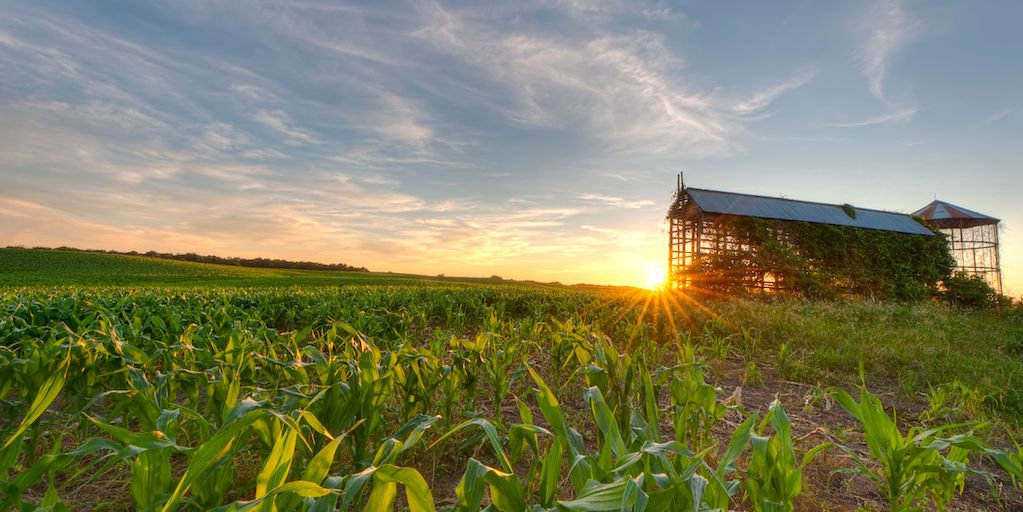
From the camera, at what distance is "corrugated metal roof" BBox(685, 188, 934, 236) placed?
22.1 m

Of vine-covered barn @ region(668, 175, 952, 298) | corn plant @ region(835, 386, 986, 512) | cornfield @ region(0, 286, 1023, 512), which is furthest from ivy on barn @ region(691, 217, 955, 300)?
corn plant @ region(835, 386, 986, 512)

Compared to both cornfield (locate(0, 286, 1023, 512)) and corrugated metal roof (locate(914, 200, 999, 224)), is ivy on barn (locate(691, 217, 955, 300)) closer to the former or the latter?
corrugated metal roof (locate(914, 200, 999, 224))

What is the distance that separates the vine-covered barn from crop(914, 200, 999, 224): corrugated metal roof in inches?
248

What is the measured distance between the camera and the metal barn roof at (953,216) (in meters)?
29.7

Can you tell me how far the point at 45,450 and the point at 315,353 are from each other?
182 centimetres

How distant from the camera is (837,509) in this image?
2.58m

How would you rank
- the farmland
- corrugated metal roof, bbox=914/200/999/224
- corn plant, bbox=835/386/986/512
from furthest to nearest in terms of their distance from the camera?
corrugated metal roof, bbox=914/200/999/224 < corn plant, bbox=835/386/986/512 < the farmland

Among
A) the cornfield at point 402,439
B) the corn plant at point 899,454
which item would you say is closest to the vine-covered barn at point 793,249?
the cornfield at point 402,439

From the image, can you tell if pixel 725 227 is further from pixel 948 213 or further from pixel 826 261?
pixel 948 213

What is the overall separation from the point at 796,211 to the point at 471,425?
2630cm

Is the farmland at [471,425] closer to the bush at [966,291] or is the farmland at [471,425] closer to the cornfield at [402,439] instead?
the cornfield at [402,439]

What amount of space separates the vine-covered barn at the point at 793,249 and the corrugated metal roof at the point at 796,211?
0.07 metres

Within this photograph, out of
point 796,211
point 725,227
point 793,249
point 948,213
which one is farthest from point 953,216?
point 725,227

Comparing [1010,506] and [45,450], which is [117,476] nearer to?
[45,450]
